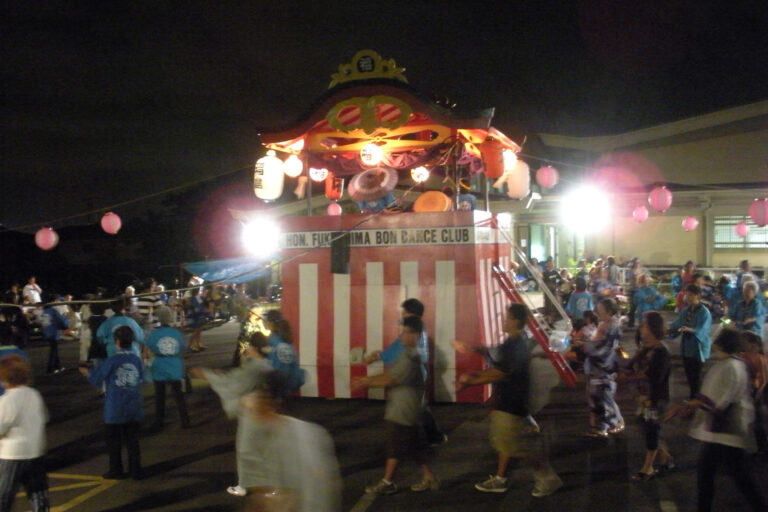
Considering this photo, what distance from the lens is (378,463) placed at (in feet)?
22.4

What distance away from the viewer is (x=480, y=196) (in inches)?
893

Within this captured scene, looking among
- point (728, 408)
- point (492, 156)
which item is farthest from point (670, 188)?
point (728, 408)

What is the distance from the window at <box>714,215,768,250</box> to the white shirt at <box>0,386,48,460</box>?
21.4m

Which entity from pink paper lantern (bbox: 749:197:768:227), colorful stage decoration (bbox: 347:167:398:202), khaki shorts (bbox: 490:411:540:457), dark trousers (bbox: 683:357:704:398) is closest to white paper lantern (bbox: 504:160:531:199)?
colorful stage decoration (bbox: 347:167:398:202)

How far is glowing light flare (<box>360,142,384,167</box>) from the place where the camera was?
1180 centimetres

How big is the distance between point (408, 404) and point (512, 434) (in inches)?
36.3

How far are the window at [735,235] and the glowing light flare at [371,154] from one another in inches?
566

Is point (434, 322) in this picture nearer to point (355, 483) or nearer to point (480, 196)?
point (355, 483)

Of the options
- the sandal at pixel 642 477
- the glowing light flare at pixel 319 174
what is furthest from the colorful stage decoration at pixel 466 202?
the sandal at pixel 642 477

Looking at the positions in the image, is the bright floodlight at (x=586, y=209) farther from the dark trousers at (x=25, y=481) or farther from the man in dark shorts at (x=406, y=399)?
the dark trousers at (x=25, y=481)

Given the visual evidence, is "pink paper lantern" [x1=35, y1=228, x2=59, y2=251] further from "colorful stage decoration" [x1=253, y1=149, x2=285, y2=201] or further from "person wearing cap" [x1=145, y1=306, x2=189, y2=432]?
"person wearing cap" [x1=145, y1=306, x2=189, y2=432]

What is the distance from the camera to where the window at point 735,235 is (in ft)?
68.9

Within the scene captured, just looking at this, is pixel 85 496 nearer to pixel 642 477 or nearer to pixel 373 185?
pixel 642 477

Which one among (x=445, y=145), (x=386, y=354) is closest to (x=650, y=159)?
(x=445, y=145)
